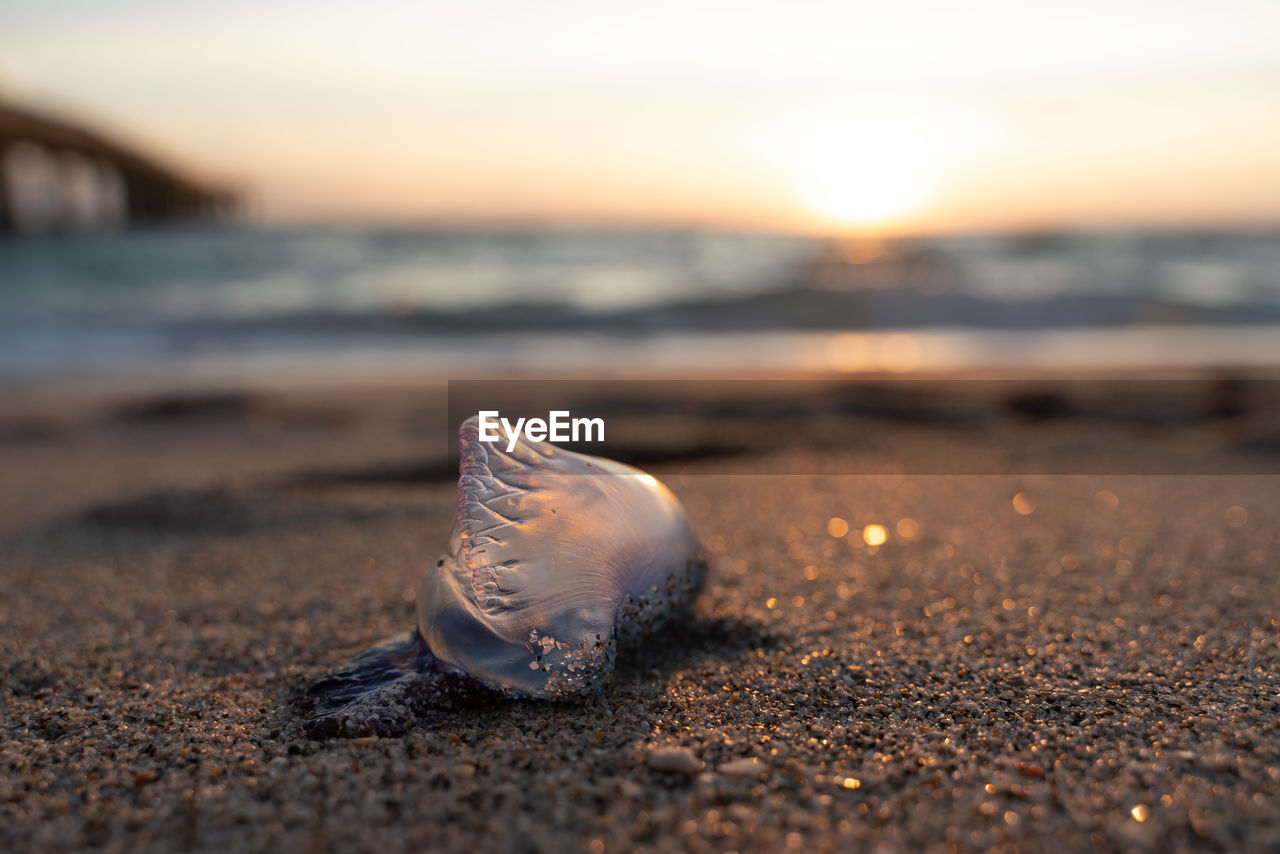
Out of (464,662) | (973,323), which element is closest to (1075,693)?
(464,662)

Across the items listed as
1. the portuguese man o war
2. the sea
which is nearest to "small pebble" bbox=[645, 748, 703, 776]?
the portuguese man o war

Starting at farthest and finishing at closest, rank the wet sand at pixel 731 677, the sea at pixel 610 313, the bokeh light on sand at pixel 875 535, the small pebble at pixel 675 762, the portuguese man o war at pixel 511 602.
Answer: the sea at pixel 610 313, the bokeh light on sand at pixel 875 535, the portuguese man o war at pixel 511 602, the small pebble at pixel 675 762, the wet sand at pixel 731 677

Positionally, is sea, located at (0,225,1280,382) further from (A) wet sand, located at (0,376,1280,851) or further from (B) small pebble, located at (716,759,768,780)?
(B) small pebble, located at (716,759,768,780)

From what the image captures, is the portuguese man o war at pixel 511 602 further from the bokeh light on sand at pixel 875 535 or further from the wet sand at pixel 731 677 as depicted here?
the bokeh light on sand at pixel 875 535

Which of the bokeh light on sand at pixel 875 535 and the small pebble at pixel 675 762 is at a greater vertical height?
the small pebble at pixel 675 762

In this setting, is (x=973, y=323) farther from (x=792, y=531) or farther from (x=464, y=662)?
(x=464, y=662)

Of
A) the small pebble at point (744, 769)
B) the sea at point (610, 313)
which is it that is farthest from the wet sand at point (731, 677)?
the sea at point (610, 313)
